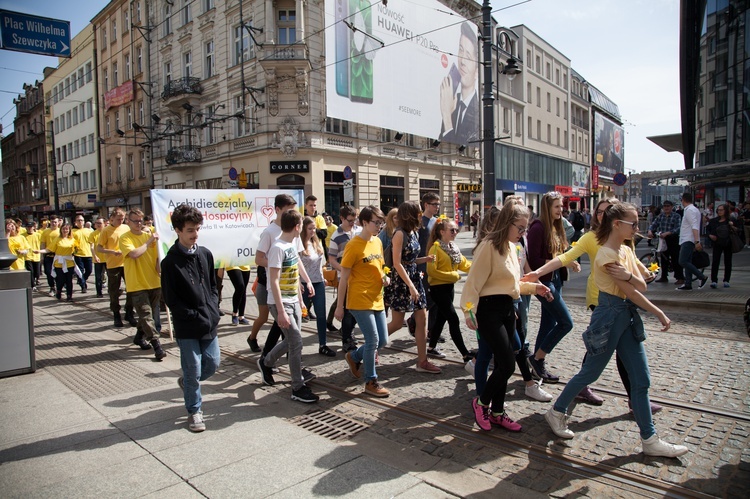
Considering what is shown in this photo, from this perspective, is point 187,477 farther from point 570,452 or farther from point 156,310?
point 156,310

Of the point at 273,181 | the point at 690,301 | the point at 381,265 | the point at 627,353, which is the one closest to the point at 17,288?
the point at 381,265

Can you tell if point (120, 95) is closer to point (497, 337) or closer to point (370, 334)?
Result: point (370, 334)

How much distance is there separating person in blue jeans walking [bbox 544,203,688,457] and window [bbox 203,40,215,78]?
30.8 meters

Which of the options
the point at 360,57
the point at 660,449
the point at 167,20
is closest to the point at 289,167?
the point at 360,57

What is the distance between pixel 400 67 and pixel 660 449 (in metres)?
21.8

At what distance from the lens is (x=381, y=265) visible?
4.85 meters

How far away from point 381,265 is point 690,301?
261 inches

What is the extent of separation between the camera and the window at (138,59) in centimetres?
3666

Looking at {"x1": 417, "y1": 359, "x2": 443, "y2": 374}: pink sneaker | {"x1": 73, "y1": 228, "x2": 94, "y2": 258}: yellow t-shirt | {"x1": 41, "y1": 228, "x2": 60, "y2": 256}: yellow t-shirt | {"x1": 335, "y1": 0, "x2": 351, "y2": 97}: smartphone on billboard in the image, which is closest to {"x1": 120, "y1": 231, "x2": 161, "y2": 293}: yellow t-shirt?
{"x1": 417, "y1": 359, "x2": 443, "y2": 374}: pink sneaker

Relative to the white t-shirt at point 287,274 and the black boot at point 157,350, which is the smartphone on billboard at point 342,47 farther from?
the white t-shirt at point 287,274

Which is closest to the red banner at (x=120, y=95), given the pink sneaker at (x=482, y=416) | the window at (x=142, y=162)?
the window at (x=142, y=162)

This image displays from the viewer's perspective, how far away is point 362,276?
4.70 meters

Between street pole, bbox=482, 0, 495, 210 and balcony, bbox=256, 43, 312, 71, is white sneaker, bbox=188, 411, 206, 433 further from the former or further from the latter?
balcony, bbox=256, 43, 312, 71

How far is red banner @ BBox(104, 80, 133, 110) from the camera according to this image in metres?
37.5
